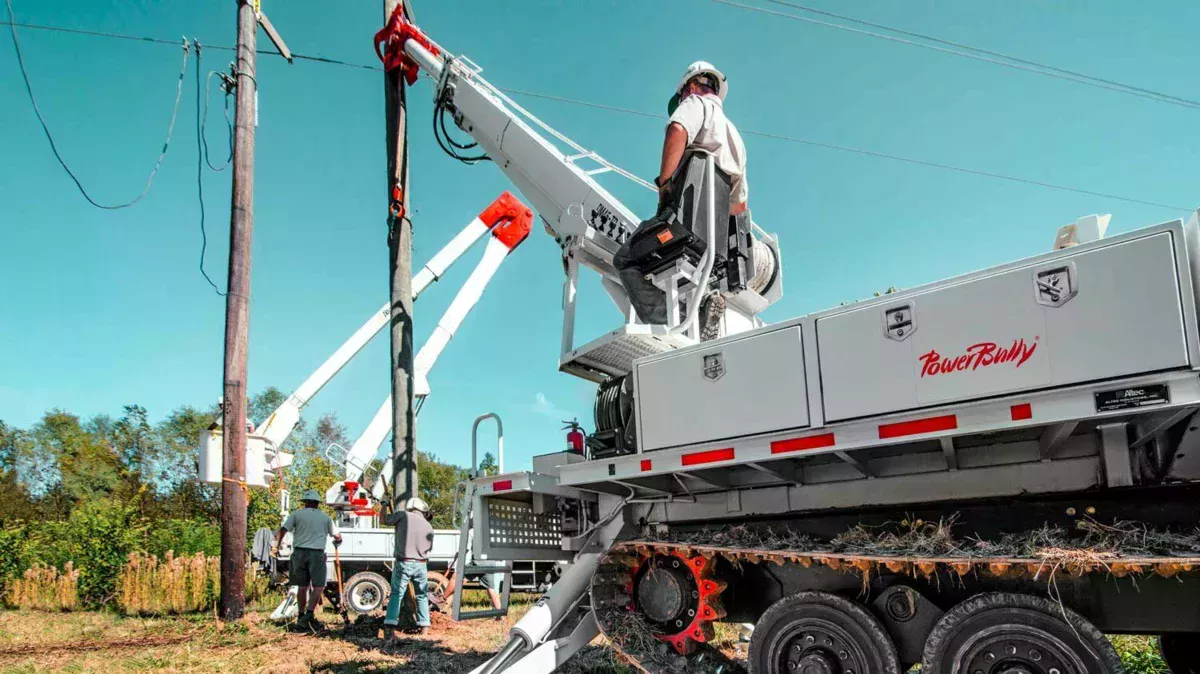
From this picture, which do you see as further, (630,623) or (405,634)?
(405,634)

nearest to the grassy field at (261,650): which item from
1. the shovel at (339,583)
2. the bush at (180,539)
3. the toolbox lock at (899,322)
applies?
the shovel at (339,583)

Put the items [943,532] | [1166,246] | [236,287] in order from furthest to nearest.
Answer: [236,287] → [943,532] → [1166,246]

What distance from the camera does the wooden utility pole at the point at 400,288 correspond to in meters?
9.09

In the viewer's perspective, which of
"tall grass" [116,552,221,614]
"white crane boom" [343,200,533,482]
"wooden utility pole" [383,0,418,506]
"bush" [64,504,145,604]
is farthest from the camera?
"white crane boom" [343,200,533,482]

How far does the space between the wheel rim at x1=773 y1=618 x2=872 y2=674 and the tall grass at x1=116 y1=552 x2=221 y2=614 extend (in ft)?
35.0

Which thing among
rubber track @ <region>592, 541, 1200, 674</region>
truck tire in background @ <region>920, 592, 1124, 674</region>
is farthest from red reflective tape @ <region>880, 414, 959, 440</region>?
truck tire in background @ <region>920, 592, 1124, 674</region>

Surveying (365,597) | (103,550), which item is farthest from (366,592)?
(103,550)

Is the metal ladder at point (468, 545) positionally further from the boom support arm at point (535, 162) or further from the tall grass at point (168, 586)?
the tall grass at point (168, 586)

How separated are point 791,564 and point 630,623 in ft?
3.65

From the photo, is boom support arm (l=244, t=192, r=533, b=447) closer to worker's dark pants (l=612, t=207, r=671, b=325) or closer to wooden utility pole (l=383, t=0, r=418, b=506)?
wooden utility pole (l=383, t=0, r=418, b=506)

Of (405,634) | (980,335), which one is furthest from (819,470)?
(405,634)

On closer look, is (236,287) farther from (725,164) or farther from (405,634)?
(725,164)

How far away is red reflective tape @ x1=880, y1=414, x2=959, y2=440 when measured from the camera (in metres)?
3.55

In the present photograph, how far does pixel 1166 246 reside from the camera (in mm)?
3107
